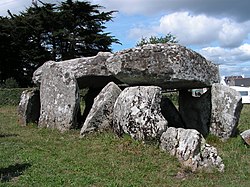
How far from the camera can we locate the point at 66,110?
13.3 metres

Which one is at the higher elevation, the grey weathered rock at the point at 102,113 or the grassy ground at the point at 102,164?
the grey weathered rock at the point at 102,113

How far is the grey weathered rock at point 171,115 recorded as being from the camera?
1323 centimetres

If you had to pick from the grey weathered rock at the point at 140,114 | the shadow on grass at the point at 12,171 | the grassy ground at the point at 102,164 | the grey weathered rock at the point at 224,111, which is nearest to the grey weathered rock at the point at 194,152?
the grassy ground at the point at 102,164

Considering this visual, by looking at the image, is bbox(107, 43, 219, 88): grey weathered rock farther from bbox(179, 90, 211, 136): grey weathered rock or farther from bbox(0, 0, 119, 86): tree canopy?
bbox(0, 0, 119, 86): tree canopy

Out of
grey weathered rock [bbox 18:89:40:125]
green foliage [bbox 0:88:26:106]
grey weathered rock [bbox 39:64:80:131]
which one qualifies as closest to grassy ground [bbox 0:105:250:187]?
grey weathered rock [bbox 39:64:80:131]

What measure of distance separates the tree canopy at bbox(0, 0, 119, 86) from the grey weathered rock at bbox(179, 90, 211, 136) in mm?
23550

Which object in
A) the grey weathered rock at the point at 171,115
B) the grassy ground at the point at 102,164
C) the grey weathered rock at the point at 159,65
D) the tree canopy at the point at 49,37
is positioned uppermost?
the tree canopy at the point at 49,37

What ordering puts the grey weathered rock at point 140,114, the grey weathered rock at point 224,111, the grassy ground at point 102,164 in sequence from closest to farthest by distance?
the grassy ground at point 102,164 < the grey weathered rock at point 140,114 < the grey weathered rock at point 224,111

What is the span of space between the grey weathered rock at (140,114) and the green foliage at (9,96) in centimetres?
1778

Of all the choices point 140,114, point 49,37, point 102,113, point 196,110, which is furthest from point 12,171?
point 49,37

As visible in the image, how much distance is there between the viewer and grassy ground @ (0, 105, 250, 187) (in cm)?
739

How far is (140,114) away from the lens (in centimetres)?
1046

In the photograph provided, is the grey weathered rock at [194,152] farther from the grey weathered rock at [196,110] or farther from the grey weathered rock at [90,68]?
the grey weathered rock at [90,68]

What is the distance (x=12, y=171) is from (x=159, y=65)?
5.10 metres
